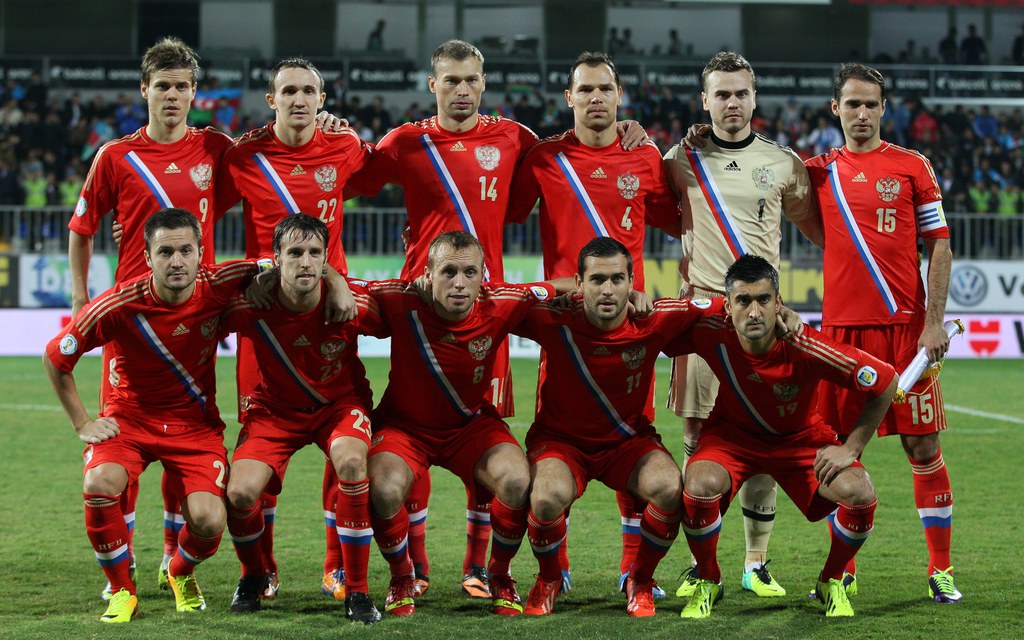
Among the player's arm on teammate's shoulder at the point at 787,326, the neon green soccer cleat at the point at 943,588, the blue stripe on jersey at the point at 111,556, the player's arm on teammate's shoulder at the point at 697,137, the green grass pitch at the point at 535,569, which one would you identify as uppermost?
the player's arm on teammate's shoulder at the point at 697,137

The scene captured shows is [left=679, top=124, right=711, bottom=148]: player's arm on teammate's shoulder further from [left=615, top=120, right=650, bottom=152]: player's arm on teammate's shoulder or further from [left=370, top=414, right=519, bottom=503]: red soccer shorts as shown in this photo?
[left=370, top=414, right=519, bottom=503]: red soccer shorts

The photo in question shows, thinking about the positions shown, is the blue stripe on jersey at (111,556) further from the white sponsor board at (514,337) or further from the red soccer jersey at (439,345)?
the white sponsor board at (514,337)

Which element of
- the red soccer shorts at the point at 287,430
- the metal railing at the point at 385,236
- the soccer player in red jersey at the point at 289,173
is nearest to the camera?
the red soccer shorts at the point at 287,430

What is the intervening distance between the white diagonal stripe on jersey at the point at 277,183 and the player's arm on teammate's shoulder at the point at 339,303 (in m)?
0.64

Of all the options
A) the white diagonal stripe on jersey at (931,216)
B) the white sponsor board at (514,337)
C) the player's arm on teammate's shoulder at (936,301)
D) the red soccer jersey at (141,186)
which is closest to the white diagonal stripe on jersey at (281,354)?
the red soccer jersey at (141,186)

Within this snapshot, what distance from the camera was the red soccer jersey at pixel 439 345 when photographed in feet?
16.5

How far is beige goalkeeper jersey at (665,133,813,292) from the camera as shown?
5.41 m

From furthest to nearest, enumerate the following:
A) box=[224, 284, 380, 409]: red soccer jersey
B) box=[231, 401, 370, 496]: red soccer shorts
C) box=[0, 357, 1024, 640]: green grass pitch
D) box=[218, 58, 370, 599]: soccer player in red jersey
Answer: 1. box=[218, 58, 370, 599]: soccer player in red jersey
2. box=[224, 284, 380, 409]: red soccer jersey
3. box=[231, 401, 370, 496]: red soccer shorts
4. box=[0, 357, 1024, 640]: green grass pitch

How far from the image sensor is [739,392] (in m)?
5.01

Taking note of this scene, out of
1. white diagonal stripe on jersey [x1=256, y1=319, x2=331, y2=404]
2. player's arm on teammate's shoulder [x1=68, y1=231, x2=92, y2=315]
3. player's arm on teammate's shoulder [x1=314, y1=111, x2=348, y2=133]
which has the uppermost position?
player's arm on teammate's shoulder [x1=314, y1=111, x2=348, y2=133]

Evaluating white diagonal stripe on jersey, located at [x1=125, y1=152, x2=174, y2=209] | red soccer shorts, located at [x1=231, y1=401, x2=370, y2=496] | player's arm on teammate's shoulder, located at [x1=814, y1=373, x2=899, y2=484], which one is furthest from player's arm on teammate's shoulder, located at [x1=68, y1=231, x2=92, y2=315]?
player's arm on teammate's shoulder, located at [x1=814, y1=373, x2=899, y2=484]

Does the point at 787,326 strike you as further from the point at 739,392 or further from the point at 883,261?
the point at 883,261

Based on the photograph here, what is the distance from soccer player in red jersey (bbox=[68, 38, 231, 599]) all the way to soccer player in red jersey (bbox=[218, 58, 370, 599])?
0.58 ft

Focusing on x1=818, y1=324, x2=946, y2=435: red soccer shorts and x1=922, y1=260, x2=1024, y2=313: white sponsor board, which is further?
x1=922, y1=260, x2=1024, y2=313: white sponsor board
